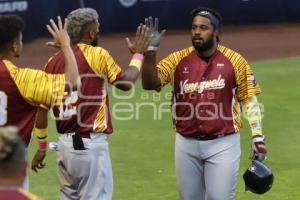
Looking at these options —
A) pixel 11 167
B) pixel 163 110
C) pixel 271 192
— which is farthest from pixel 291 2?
pixel 11 167

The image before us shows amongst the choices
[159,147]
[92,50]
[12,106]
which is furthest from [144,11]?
[12,106]

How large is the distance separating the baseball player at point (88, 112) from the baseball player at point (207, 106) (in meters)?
0.33

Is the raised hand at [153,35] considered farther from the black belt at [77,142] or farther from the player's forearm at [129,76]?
the black belt at [77,142]

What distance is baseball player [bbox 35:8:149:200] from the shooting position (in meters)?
5.95

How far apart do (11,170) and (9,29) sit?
1838mm

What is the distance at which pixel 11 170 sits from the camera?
10.8ft

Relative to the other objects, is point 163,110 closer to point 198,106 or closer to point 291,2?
point 198,106

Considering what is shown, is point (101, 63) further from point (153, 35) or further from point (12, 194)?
point (12, 194)

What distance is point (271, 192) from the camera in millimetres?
8023

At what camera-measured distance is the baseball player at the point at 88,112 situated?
234 inches

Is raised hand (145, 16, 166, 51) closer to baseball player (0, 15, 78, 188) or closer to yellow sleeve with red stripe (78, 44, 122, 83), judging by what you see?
yellow sleeve with red stripe (78, 44, 122, 83)

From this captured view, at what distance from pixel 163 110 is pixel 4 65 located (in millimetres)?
7042

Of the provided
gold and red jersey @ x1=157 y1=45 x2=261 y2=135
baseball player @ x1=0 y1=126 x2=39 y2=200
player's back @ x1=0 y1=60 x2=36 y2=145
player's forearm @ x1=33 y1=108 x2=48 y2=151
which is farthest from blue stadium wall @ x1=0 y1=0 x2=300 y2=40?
baseball player @ x1=0 y1=126 x2=39 y2=200

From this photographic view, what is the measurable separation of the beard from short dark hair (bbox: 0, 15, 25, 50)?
1705 millimetres
